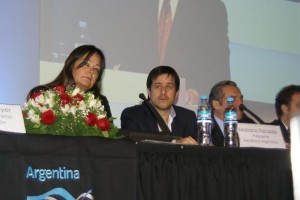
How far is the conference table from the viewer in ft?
4.88

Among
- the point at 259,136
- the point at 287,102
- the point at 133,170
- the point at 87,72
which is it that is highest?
the point at 87,72

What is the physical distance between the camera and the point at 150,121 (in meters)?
2.90

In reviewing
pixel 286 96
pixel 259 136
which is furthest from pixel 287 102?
pixel 259 136

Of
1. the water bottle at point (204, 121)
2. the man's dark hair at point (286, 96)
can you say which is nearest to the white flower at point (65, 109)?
the water bottle at point (204, 121)

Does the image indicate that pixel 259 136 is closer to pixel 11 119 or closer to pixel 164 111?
pixel 164 111

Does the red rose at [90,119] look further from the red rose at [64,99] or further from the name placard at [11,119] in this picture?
the name placard at [11,119]

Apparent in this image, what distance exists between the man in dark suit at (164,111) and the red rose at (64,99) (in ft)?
3.75

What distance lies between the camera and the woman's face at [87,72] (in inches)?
102

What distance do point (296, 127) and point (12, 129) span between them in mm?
1033

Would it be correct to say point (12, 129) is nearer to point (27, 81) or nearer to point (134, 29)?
point (27, 81)

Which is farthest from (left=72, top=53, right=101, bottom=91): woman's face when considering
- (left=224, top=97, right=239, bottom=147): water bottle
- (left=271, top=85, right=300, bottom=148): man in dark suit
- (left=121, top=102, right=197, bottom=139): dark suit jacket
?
(left=271, top=85, right=300, bottom=148): man in dark suit

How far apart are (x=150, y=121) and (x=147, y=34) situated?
3.58 ft

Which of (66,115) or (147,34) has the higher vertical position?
(147,34)

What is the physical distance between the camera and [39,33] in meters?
3.33
